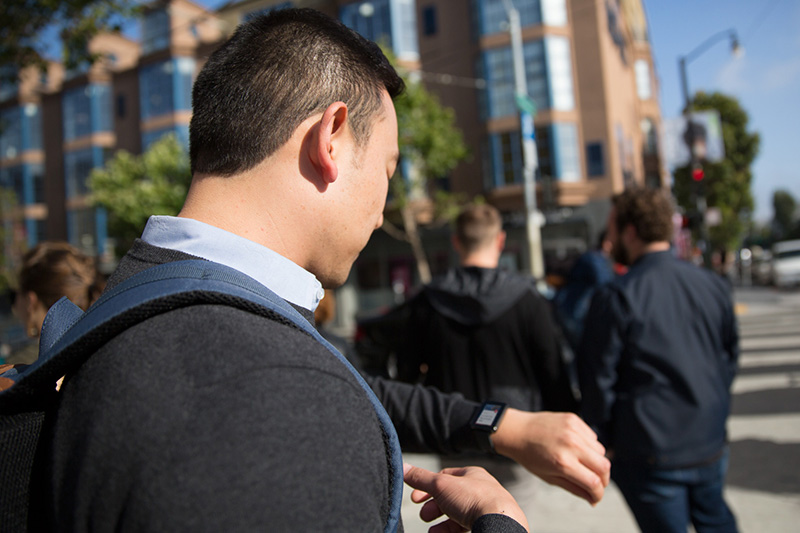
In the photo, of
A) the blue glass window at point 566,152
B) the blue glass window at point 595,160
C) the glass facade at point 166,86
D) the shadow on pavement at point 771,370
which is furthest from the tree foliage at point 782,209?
the shadow on pavement at point 771,370

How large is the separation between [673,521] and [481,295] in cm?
144

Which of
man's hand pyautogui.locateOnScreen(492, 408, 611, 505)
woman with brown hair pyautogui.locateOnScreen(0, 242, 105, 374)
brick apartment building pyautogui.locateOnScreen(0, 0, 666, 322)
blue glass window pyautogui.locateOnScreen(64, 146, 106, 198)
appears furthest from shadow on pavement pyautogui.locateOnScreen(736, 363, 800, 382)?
Result: blue glass window pyautogui.locateOnScreen(64, 146, 106, 198)

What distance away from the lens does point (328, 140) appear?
110 cm

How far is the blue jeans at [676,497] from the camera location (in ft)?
8.43

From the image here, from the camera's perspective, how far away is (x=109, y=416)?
0.72 m

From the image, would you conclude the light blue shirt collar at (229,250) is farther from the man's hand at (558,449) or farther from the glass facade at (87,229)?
the glass facade at (87,229)

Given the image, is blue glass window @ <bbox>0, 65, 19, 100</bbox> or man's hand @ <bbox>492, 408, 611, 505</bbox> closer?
man's hand @ <bbox>492, 408, 611, 505</bbox>

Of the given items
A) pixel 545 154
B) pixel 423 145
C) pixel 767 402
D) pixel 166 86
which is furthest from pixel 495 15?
pixel 767 402

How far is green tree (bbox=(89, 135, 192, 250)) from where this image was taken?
21.1 meters

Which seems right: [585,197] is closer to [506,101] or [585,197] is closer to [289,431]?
[506,101]

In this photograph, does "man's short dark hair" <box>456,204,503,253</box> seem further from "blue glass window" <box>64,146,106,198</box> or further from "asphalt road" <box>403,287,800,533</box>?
"blue glass window" <box>64,146,106,198</box>

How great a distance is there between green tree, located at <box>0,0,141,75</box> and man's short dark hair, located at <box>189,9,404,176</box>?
325 inches

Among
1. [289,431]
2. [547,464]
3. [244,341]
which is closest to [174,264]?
[244,341]

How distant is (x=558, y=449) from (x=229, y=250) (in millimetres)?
954
